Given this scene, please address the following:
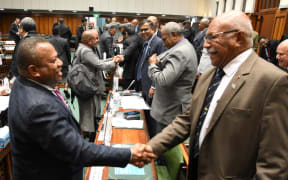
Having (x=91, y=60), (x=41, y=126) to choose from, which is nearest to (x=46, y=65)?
(x=41, y=126)

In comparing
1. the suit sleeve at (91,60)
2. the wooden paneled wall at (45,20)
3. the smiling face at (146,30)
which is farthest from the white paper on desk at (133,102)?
the wooden paneled wall at (45,20)

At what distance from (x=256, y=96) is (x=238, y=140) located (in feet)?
0.79

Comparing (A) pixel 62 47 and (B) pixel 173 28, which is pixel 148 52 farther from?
(A) pixel 62 47

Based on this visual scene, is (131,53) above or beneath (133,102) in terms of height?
above

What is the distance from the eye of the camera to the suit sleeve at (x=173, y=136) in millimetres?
1561

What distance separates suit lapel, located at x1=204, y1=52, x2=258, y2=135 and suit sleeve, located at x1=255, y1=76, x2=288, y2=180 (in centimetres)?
15

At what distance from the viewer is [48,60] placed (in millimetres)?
1212

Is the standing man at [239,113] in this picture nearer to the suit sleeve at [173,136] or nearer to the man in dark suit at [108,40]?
the suit sleeve at [173,136]

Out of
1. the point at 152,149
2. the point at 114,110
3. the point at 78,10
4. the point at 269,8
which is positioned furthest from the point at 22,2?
the point at 152,149

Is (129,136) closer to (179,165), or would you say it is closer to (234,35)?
(179,165)

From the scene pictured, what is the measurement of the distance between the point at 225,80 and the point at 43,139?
105 centimetres

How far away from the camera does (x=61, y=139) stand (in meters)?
1.14

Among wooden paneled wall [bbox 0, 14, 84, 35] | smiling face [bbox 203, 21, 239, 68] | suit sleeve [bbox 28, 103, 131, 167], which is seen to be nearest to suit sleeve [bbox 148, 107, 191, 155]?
suit sleeve [bbox 28, 103, 131, 167]

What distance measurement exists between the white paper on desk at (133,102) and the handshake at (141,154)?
125 centimetres
